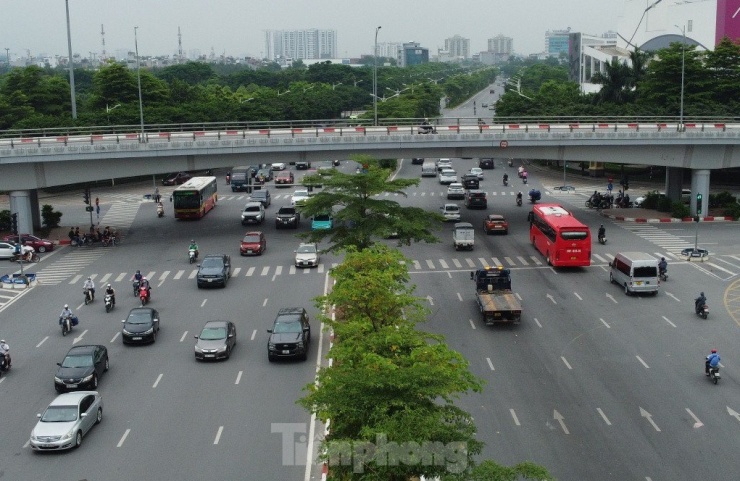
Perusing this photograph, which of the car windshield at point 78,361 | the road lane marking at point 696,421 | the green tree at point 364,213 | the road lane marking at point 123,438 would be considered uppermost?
the green tree at point 364,213

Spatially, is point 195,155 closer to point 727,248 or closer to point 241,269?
point 241,269

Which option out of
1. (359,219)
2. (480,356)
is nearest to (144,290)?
(359,219)

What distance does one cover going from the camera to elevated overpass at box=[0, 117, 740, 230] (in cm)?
6438

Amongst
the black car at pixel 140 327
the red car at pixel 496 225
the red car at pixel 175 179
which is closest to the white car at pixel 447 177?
the red car at pixel 175 179

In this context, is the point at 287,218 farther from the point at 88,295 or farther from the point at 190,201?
the point at 88,295

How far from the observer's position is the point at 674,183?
75375 mm

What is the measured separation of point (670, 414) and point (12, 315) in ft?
106

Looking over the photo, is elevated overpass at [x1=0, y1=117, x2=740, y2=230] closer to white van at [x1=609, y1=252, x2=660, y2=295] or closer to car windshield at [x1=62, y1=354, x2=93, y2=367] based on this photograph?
white van at [x1=609, y1=252, x2=660, y2=295]

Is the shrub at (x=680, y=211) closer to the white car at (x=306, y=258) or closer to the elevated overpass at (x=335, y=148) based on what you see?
the elevated overpass at (x=335, y=148)

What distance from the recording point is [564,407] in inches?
1276

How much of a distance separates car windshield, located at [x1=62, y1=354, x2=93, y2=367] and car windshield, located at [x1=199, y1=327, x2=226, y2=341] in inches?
201

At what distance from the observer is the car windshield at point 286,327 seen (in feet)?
127

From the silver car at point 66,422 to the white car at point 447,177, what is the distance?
67857 millimetres

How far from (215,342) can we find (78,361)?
5.63 m
